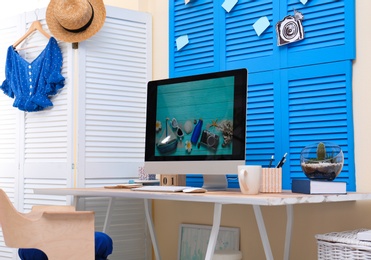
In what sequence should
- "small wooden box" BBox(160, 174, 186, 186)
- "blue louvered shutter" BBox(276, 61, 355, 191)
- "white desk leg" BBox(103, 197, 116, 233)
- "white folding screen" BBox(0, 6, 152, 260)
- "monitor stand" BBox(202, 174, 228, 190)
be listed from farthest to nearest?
"white folding screen" BBox(0, 6, 152, 260), "white desk leg" BBox(103, 197, 116, 233), "small wooden box" BBox(160, 174, 186, 186), "monitor stand" BBox(202, 174, 228, 190), "blue louvered shutter" BBox(276, 61, 355, 191)

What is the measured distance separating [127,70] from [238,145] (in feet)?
3.72

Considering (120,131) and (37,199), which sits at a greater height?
(120,131)

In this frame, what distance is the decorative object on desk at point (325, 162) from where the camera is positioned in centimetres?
255

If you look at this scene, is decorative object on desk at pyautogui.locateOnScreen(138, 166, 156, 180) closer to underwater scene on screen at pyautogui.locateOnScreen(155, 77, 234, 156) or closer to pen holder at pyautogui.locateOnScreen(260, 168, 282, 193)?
underwater scene on screen at pyautogui.locateOnScreen(155, 77, 234, 156)

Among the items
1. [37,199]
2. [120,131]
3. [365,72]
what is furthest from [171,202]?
[365,72]

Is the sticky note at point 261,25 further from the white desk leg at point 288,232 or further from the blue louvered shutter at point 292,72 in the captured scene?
the white desk leg at point 288,232

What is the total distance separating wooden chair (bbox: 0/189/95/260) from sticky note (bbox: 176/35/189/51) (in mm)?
1514

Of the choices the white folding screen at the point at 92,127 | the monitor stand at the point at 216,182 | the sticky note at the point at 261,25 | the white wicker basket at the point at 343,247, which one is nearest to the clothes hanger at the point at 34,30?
the white folding screen at the point at 92,127

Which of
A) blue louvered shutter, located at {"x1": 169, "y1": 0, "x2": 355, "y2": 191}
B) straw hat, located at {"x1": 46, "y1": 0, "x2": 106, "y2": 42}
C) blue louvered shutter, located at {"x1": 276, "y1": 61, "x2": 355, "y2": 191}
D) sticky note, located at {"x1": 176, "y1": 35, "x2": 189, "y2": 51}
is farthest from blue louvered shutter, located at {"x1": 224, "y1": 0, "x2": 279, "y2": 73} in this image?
straw hat, located at {"x1": 46, "y1": 0, "x2": 106, "y2": 42}

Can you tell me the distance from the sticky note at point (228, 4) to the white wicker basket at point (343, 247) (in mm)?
1379

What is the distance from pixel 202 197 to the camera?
7.76 feet

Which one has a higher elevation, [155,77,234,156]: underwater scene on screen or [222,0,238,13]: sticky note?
[222,0,238,13]: sticky note

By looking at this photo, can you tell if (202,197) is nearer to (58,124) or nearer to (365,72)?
(365,72)

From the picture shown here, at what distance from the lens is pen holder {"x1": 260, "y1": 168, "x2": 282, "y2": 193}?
2598mm
